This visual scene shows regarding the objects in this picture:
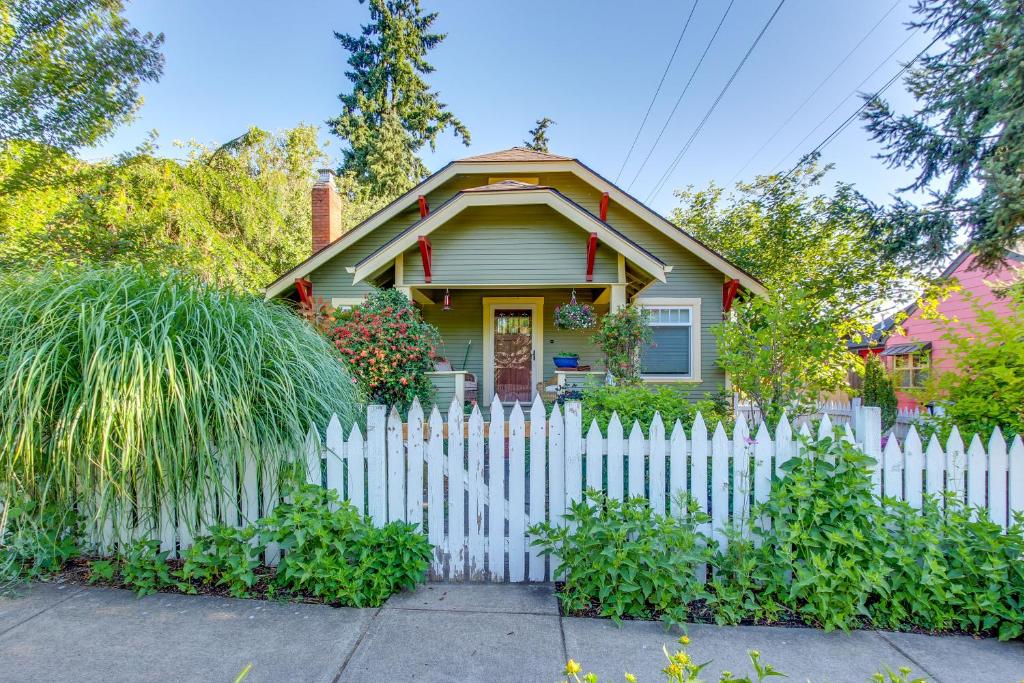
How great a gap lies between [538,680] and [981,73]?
932cm

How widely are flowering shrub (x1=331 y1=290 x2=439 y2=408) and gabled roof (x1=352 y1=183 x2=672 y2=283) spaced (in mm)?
1377

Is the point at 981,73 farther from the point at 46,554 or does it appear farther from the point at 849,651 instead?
the point at 46,554

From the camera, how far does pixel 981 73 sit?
634cm

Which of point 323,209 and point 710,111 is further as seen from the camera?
point 710,111

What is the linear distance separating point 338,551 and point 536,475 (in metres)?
1.19

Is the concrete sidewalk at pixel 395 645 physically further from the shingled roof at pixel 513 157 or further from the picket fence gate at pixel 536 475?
the shingled roof at pixel 513 157

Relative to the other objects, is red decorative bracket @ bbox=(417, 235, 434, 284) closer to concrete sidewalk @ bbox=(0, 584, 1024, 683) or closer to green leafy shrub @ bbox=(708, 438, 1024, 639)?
concrete sidewalk @ bbox=(0, 584, 1024, 683)

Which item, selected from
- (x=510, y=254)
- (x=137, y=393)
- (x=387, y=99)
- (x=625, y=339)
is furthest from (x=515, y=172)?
(x=387, y=99)

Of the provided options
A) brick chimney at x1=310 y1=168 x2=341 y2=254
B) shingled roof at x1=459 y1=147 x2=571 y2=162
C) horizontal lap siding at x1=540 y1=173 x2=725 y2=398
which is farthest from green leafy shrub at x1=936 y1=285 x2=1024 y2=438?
brick chimney at x1=310 y1=168 x2=341 y2=254

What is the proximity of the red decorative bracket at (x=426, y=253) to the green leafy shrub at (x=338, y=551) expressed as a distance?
214 inches

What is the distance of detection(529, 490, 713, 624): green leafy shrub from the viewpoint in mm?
2379

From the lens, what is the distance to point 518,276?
25.3ft

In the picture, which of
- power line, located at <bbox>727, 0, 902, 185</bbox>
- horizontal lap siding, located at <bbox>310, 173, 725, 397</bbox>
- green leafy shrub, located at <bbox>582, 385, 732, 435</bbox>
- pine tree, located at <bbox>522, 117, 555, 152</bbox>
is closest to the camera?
green leafy shrub, located at <bbox>582, 385, 732, 435</bbox>

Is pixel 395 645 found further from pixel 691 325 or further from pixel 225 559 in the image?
pixel 691 325
